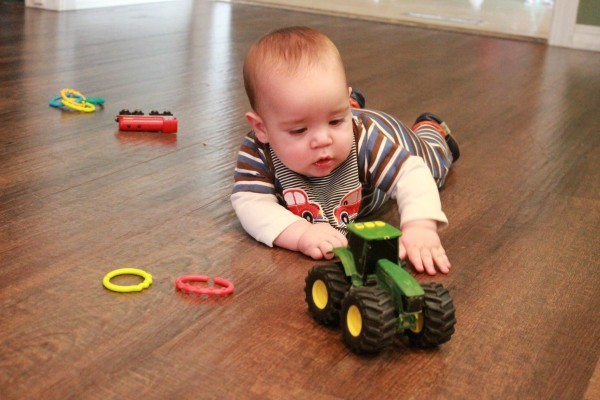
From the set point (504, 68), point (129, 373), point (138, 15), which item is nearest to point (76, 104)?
point (129, 373)

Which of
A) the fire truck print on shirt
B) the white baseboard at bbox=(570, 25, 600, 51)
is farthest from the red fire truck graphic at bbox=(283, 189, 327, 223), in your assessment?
the white baseboard at bbox=(570, 25, 600, 51)

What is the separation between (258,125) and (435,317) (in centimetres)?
47

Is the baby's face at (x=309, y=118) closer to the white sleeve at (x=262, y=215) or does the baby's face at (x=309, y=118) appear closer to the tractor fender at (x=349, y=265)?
the white sleeve at (x=262, y=215)

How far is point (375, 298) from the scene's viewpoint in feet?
3.20

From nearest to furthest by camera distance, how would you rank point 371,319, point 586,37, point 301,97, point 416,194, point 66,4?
1. point 371,319
2. point 301,97
3. point 416,194
4. point 66,4
5. point 586,37

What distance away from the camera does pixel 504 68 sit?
3.30 metres

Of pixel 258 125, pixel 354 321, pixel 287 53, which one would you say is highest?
pixel 287 53

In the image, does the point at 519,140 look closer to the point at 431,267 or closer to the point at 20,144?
the point at 431,267

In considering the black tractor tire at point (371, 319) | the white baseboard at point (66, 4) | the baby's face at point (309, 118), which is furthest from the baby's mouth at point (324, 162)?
the white baseboard at point (66, 4)

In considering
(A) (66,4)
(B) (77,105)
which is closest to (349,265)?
(B) (77,105)

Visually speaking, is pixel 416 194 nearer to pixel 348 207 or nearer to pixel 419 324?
pixel 348 207

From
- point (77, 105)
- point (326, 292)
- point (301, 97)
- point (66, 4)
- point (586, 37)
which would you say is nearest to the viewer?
point (326, 292)

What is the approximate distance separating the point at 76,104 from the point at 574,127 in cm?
129

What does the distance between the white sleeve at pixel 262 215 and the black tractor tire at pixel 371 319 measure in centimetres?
35
